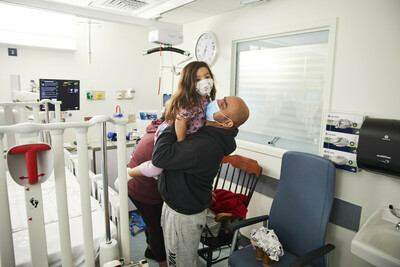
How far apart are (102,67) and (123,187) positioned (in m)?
2.82

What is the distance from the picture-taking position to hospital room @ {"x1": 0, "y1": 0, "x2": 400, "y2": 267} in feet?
3.69

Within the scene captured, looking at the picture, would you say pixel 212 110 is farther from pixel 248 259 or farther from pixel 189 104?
pixel 248 259

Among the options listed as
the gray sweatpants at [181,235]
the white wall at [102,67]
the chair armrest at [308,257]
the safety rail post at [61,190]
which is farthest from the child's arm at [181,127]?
the white wall at [102,67]

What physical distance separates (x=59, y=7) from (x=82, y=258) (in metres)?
1.87

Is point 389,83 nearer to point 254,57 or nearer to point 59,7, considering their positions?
point 254,57

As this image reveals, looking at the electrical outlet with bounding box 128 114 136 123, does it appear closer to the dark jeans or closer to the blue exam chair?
the dark jeans

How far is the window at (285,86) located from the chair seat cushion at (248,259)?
2.80ft

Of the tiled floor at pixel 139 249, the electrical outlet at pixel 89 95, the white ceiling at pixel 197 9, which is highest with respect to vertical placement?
the white ceiling at pixel 197 9

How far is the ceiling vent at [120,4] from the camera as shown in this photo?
2498mm

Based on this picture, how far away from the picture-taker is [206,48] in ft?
9.55

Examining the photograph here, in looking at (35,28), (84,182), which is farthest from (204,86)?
(35,28)

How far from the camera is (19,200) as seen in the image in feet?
5.54

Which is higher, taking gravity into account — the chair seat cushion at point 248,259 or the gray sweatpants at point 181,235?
the gray sweatpants at point 181,235

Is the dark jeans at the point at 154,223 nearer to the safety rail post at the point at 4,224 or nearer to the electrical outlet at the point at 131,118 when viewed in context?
the safety rail post at the point at 4,224
